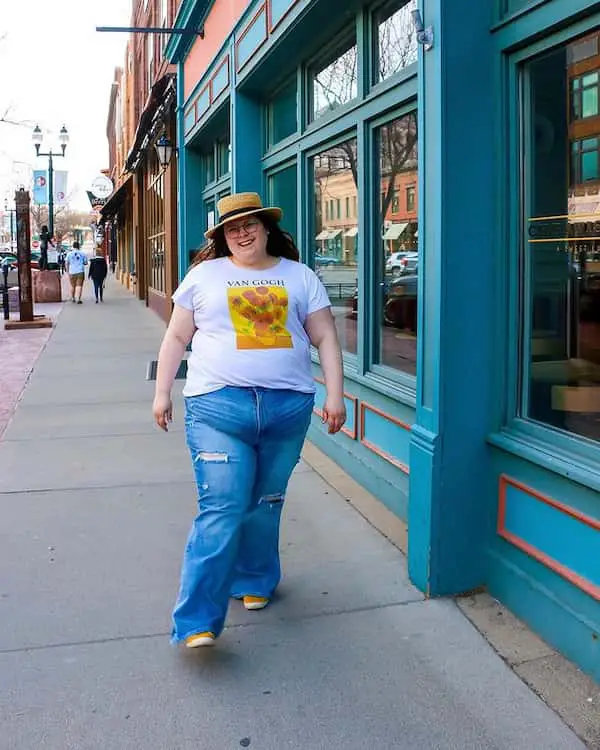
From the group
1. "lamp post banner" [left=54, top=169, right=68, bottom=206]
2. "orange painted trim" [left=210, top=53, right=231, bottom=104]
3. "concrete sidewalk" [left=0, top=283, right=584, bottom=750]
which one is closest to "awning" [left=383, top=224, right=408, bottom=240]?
"concrete sidewalk" [left=0, top=283, right=584, bottom=750]

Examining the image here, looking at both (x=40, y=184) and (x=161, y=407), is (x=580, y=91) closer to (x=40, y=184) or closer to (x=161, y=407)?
(x=161, y=407)

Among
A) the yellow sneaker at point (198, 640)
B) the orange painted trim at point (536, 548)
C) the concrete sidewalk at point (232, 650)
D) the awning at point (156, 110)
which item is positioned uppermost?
the awning at point (156, 110)

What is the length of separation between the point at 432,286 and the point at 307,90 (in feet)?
13.0

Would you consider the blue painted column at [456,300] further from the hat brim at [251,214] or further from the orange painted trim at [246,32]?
the orange painted trim at [246,32]

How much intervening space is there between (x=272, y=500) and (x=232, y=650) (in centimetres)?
62

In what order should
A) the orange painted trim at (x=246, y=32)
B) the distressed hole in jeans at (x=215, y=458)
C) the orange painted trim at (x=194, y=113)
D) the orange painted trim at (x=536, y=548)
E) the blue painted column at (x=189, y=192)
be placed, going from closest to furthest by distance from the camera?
the orange painted trim at (x=536, y=548) < the distressed hole in jeans at (x=215, y=458) < the orange painted trim at (x=246, y=32) < the orange painted trim at (x=194, y=113) < the blue painted column at (x=189, y=192)

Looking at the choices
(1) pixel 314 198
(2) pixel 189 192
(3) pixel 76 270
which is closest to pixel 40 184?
(3) pixel 76 270

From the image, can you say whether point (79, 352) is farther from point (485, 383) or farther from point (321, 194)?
point (485, 383)

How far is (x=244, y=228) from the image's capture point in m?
3.46

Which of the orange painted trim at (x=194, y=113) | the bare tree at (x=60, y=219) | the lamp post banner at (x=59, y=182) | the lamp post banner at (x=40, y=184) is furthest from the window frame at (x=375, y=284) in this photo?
the lamp post banner at (x=59, y=182)

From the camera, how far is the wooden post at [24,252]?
674 inches

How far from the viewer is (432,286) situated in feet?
12.5

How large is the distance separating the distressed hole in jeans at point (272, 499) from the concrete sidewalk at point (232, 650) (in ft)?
1.84

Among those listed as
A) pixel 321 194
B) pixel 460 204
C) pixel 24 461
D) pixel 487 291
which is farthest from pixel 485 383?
pixel 24 461
